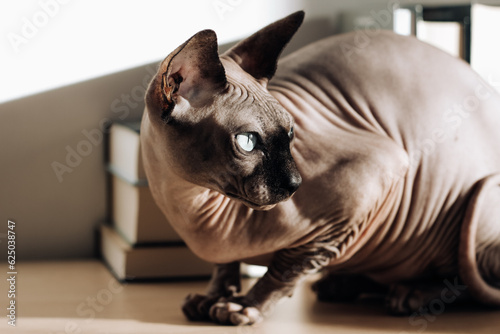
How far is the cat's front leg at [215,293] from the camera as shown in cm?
124

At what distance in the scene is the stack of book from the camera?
4.91ft

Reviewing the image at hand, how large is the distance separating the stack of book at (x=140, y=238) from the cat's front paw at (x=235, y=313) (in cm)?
33

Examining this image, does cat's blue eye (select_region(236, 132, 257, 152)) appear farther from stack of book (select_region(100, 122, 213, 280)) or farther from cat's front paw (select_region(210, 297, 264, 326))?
stack of book (select_region(100, 122, 213, 280))

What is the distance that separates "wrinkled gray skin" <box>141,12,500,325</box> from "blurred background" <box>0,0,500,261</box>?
0.39 metres

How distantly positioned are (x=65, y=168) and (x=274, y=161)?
2.68 feet

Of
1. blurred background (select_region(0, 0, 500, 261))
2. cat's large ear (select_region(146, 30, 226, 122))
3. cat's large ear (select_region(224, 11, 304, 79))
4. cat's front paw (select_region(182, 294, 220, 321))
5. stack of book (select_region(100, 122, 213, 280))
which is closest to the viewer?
cat's large ear (select_region(146, 30, 226, 122))

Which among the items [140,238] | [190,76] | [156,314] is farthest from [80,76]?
[190,76]

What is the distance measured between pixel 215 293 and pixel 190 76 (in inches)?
17.7

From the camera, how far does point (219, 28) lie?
1720 millimetres

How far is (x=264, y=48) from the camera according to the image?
→ 1.12 meters

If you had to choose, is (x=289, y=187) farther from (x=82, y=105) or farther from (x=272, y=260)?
(x=82, y=105)

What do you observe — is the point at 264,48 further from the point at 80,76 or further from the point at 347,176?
the point at 80,76

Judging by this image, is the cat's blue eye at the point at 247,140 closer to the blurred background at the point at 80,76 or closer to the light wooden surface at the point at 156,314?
the light wooden surface at the point at 156,314

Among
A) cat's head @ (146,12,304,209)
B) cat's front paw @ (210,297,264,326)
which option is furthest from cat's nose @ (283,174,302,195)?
cat's front paw @ (210,297,264,326)
